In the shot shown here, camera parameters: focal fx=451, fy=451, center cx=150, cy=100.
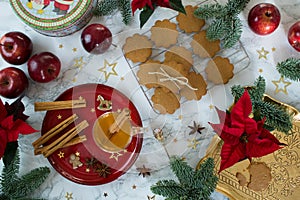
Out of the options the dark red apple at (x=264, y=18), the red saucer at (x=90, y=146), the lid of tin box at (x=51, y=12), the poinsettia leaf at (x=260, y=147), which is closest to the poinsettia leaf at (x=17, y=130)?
the red saucer at (x=90, y=146)

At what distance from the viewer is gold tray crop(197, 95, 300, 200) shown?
1.05 m

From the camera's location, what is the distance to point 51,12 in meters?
1.05

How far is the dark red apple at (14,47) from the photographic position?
1064 millimetres

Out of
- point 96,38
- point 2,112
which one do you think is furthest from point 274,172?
point 2,112

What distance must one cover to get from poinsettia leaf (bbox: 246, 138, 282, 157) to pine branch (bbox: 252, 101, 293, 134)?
0.16 ft

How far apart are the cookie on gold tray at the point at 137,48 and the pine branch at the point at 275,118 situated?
0.31 metres

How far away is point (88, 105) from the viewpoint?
42.6 inches

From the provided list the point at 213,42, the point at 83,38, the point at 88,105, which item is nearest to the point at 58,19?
the point at 83,38

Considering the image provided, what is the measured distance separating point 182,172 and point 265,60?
36 centimetres

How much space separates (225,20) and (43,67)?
44cm

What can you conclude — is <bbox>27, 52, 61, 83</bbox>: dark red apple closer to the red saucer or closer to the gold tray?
the red saucer

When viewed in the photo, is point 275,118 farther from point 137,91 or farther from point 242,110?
point 137,91

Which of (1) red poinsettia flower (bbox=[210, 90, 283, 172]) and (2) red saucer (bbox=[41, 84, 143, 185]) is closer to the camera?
(1) red poinsettia flower (bbox=[210, 90, 283, 172])

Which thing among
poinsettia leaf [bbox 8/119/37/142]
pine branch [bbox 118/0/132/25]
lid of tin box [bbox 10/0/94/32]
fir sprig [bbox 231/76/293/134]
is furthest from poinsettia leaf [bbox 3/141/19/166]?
fir sprig [bbox 231/76/293/134]
